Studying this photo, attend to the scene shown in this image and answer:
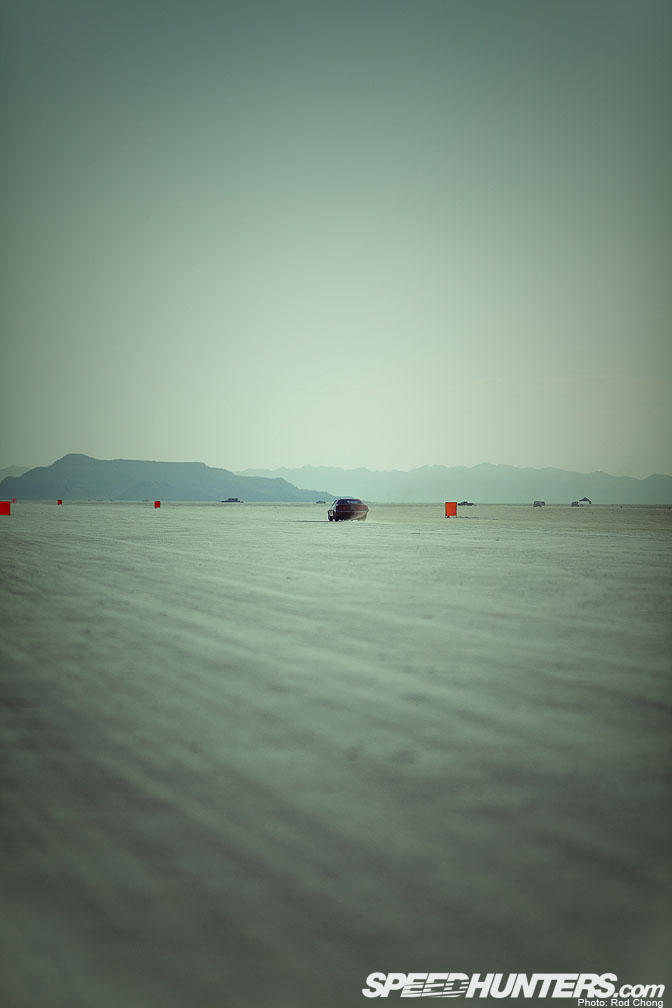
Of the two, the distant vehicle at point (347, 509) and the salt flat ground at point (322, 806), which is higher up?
the distant vehicle at point (347, 509)

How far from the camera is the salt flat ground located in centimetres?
247

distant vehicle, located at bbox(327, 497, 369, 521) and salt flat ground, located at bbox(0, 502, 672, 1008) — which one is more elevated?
distant vehicle, located at bbox(327, 497, 369, 521)

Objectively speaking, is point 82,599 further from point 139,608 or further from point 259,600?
point 259,600

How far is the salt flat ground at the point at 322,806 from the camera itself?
2.47 metres

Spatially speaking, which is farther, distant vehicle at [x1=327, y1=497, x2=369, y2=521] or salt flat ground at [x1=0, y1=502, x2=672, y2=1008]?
distant vehicle at [x1=327, y1=497, x2=369, y2=521]

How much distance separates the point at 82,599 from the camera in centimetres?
1038

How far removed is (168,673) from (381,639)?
2.34 meters

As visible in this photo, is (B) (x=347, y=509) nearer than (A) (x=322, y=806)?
No

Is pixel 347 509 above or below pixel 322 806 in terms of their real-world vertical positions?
above

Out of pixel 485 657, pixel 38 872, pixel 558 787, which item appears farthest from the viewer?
pixel 485 657

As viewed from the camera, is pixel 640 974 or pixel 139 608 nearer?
pixel 640 974

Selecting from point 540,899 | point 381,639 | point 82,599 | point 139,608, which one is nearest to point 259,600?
point 139,608

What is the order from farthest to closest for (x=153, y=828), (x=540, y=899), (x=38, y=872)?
(x=153, y=828) < (x=38, y=872) < (x=540, y=899)

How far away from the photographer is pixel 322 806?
3.53 metres
